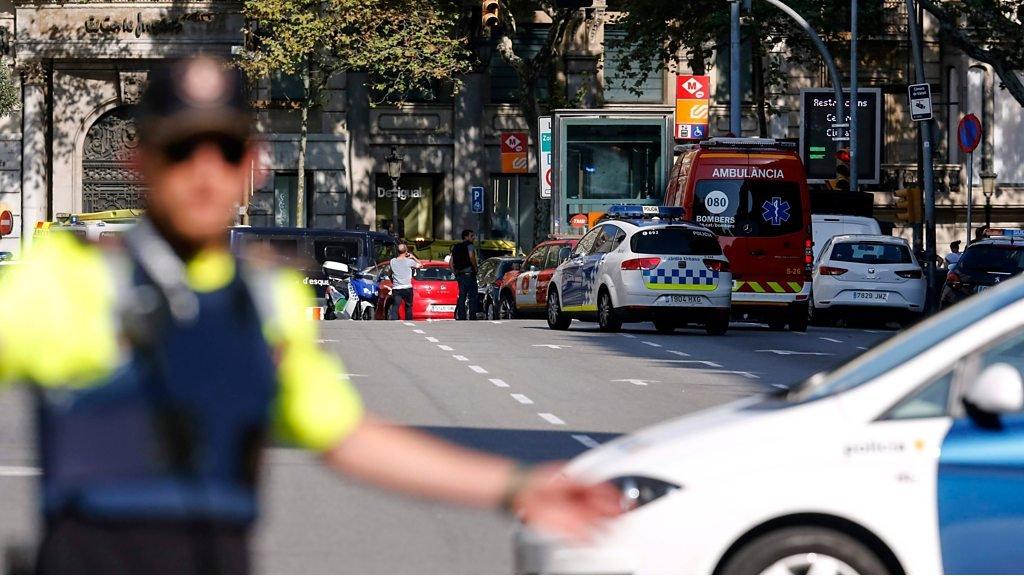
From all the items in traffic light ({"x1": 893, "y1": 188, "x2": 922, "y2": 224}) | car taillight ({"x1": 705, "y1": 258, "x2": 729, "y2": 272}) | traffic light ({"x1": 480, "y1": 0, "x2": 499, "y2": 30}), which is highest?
traffic light ({"x1": 480, "y1": 0, "x2": 499, "y2": 30})

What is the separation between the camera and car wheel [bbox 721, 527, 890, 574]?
5906mm

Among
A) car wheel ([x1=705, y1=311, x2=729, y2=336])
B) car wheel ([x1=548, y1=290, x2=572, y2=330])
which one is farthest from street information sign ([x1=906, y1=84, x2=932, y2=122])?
car wheel ([x1=548, y1=290, x2=572, y2=330])

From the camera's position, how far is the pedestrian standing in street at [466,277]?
35.5 m

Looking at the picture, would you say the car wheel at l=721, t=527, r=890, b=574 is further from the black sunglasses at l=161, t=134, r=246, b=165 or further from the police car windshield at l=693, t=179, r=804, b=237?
the police car windshield at l=693, t=179, r=804, b=237

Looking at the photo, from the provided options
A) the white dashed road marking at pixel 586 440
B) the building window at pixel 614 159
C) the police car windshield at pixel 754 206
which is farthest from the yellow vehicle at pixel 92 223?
the white dashed road marking at pixel 586 440

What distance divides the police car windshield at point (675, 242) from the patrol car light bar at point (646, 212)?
78cm

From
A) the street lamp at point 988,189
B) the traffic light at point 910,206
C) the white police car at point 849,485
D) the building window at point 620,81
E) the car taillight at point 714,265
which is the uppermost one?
the building window at point 620,81

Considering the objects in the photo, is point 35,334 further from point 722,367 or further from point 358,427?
point 722,367

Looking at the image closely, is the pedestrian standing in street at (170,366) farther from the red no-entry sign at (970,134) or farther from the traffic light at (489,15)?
the red no-entry sign at (970,134)

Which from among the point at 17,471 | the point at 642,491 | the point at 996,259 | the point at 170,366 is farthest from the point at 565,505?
the point at 996,259

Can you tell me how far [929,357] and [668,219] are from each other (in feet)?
72.3

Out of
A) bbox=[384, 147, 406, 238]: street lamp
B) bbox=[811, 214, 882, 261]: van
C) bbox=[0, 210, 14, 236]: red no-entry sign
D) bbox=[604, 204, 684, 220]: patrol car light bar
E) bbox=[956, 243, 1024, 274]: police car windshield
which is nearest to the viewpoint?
bbox=[604, 204, 684, 220]: patrol car light bar

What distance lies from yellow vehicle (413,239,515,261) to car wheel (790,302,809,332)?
21970mm

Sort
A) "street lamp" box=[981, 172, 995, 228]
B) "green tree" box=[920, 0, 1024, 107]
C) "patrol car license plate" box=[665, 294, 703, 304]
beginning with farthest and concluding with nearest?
"street lamp" box=[981, 172, 995, 228]
"green tree" box=[920, 0, 1024, 107]
"patrol car license plate" box=[665, 294, 703, 304]
